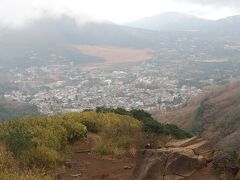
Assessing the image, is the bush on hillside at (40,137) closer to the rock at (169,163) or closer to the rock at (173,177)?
the rock at (169,163)

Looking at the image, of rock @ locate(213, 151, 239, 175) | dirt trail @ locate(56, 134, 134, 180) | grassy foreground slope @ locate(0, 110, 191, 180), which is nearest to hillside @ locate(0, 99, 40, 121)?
grassy foreground slope @ locate(0, 110, 191, 180)

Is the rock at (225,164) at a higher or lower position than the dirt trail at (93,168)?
higher

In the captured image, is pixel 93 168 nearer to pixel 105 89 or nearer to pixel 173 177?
pixel 173 177

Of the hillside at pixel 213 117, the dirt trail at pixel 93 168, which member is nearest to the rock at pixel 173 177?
the dirt trail at pixel 93 168

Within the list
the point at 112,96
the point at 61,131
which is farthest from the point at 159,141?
the point at 112,96

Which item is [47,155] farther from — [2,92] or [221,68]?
[221,68]

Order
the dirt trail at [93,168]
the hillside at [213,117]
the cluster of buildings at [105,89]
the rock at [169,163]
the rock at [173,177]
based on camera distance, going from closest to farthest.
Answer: the rock at [173,177]
the rock at [169,163]
the dirt trail at [93,168]
the hillside at [213,117]
the cluster of buildings at [105,89]
